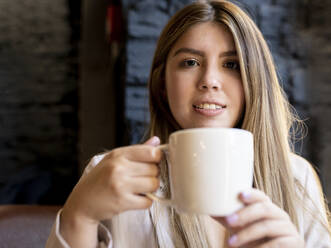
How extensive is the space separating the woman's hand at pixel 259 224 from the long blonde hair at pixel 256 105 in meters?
0.30

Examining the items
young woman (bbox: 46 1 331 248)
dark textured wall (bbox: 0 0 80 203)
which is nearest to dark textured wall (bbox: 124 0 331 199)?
young woman (bbox: 46 1 331 248)

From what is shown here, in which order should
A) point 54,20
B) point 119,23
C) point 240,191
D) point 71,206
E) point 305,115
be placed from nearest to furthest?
point 240,191 < point 71,206 < point 305,115 < point 119,23 < point 54,20

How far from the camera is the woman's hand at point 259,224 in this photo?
0.51 m

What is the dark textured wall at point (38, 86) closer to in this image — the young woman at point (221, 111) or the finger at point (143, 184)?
the young woman at point (221, 111)

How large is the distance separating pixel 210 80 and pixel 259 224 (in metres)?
0.40

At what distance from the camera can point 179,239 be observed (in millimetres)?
817

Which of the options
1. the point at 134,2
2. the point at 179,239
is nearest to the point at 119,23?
the point at 134,2

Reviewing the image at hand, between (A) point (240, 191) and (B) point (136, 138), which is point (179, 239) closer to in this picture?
(A) point (240, 191)

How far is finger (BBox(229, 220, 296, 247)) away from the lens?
1.72 feet

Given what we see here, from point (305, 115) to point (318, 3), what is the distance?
0.65 metres

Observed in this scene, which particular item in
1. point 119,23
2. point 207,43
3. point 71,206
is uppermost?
point 119,23

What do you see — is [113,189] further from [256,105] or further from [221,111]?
[256,105]

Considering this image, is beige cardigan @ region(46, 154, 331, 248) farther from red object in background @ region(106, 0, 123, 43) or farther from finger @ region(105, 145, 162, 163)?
red object in background @ region(106, 0, 123, 43)

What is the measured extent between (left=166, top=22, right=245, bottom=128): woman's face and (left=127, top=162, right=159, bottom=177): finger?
1.09 ft
